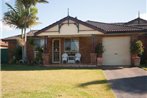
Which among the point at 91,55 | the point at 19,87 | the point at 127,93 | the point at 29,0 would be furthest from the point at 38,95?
the point at 29,0

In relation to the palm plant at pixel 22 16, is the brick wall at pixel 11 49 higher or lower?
lower

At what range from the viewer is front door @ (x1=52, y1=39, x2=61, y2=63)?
23609mm

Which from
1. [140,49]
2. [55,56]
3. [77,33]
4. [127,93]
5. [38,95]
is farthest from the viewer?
[55,56]

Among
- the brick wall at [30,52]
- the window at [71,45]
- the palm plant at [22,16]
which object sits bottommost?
the brick wall at [30,52]

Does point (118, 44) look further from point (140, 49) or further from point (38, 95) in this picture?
point (38, 95)

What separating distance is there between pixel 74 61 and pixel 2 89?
13355 millimetres

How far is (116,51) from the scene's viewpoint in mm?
21656

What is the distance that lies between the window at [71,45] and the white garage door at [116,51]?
9.47ft

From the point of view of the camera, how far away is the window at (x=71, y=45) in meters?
23.2

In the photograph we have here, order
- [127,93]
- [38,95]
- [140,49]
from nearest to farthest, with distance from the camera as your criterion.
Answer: [38,95] → [127,93] → [140,49]

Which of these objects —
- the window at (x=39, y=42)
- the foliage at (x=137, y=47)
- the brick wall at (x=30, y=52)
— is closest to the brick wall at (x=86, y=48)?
the foliage at (x=137, y=47)

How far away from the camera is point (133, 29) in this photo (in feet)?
69.2

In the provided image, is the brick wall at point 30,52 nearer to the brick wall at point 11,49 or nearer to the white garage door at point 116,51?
the brick wall at point 11,49

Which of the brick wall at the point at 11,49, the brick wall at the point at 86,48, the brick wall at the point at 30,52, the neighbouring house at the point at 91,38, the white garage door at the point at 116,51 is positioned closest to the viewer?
the neighbouring house at the point at 91,38
